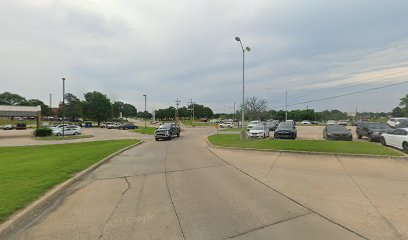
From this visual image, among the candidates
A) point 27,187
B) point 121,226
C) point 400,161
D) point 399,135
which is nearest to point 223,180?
point 121,226

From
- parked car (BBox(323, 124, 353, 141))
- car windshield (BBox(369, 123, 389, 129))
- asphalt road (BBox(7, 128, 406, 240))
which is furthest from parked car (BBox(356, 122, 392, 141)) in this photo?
asphalt road (BBox(7, 128, 406, 240))

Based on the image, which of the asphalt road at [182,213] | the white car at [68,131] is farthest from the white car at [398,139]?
the white car at [68,131]

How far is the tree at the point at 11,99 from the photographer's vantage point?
14050 centimetres

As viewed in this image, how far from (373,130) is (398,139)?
637cm

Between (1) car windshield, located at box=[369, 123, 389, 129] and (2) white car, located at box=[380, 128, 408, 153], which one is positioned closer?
(2) white car, located at box=[380, 128, 408, 153]

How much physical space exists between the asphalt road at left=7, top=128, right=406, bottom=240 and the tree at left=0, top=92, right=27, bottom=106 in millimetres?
157893

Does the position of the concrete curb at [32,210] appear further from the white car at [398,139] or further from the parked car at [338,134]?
the parked car at [338,134]

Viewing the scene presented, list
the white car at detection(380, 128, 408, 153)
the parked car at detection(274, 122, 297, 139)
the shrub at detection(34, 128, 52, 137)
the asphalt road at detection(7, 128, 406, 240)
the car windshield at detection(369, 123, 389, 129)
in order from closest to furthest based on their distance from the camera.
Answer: the asphalt road at detection(7, 128, 406, 240) → the white car at detection(380, 128, 408, 153) → the car windshield at detection(369, 123, 389, 129) → the parked car at detection(274, 122, 297, 139) → the shrub at detection(34, 128, 52, 137)

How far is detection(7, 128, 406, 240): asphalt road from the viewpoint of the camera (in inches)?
205

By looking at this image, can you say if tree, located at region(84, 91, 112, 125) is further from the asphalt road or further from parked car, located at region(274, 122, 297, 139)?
the asphalt road

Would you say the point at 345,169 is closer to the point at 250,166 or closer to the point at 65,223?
the point at 250,166

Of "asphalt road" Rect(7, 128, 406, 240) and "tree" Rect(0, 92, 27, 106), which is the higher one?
"tree" Rect(0, 92, 27, 106)

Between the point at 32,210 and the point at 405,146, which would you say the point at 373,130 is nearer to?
Answer: the point at 405,146

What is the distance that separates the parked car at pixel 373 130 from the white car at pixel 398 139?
6.95 feet
